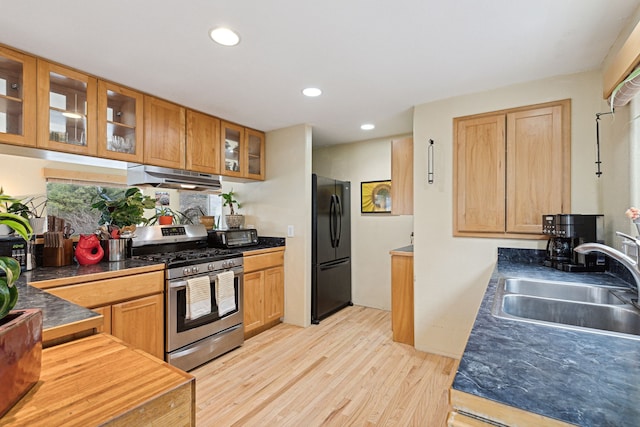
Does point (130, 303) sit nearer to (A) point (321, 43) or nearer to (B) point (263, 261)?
(B) point (263, 261)

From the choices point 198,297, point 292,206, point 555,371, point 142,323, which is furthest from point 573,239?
point 142,323

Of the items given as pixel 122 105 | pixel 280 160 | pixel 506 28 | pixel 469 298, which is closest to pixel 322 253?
pixel 280 160

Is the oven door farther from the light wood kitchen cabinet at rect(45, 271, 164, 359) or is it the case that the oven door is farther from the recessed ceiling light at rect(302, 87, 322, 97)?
the recessed ceiling light at rect(302, 87, 322, 97)

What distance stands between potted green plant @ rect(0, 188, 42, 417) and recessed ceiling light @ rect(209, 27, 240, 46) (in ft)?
4.44

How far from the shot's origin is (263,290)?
3225 millimetres

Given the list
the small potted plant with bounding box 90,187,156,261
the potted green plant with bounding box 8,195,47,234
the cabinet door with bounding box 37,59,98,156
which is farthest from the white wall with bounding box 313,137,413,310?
the potted green plant with bounding box 8,195,47,234

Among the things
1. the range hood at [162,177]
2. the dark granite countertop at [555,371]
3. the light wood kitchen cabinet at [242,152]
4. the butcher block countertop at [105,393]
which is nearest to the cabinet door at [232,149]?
the light wood kitchen cabinet at [242,152]

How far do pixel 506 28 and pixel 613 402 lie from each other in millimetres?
1762

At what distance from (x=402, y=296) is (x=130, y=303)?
2230 mm

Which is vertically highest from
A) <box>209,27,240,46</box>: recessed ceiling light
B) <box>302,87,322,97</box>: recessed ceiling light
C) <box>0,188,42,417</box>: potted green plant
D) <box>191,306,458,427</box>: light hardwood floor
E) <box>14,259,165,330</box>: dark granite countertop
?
<box>302,87,322,97</box>: recessed ceiling light

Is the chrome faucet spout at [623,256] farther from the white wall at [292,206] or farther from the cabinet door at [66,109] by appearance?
the cabinet door at [66,109]

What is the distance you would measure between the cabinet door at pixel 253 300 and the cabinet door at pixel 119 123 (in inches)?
57.8

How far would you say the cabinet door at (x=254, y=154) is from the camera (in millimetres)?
3457

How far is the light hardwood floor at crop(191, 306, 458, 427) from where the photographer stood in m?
1.88
